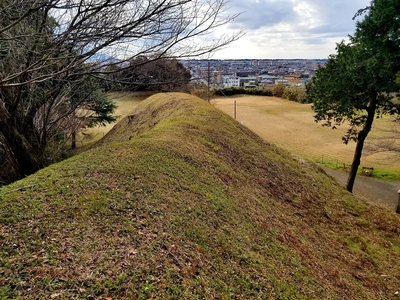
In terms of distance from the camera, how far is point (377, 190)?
13.3 m

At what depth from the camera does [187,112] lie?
12.0 metres

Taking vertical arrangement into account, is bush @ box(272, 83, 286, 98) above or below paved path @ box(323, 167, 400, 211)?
above

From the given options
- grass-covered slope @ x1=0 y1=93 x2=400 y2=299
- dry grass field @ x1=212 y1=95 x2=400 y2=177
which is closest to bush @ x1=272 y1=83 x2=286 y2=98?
dry grass field @ x1=212 y1=95 x2=400 y2=177

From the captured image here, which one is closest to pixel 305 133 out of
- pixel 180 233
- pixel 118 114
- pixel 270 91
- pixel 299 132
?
pixel 299 132

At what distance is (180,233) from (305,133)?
78.7 feet

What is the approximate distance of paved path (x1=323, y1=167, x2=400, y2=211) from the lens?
12078 mm

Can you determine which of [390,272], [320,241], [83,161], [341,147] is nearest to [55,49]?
[83,161]

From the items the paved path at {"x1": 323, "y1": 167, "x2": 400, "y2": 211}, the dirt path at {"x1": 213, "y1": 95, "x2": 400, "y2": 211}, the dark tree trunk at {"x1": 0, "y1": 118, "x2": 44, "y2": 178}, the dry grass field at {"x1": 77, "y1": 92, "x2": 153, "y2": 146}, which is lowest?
the paved path at {"x1": 323, "y1": 167, "x2": 400, "y2": 211}

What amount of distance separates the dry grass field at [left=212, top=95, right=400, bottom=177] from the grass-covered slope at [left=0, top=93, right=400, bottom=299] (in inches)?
311

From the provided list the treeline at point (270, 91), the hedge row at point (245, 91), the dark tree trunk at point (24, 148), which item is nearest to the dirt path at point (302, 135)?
the treeline at point (270, 91)

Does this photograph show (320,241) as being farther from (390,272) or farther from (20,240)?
(20,240)

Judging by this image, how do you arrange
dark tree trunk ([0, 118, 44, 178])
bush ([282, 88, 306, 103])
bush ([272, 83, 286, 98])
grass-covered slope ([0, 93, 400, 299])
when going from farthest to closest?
bush ([272, 83, 286, 98]), bush ([282, 88, 306, 103]), dark tree trunk ([0, 118, 44, 178]), grass-covered slope ([0, 93, 400, 299])

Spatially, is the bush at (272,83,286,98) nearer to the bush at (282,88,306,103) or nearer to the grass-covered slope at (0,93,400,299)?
the bush at (282,88,306,103)

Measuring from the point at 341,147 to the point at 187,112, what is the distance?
45.4 feet
